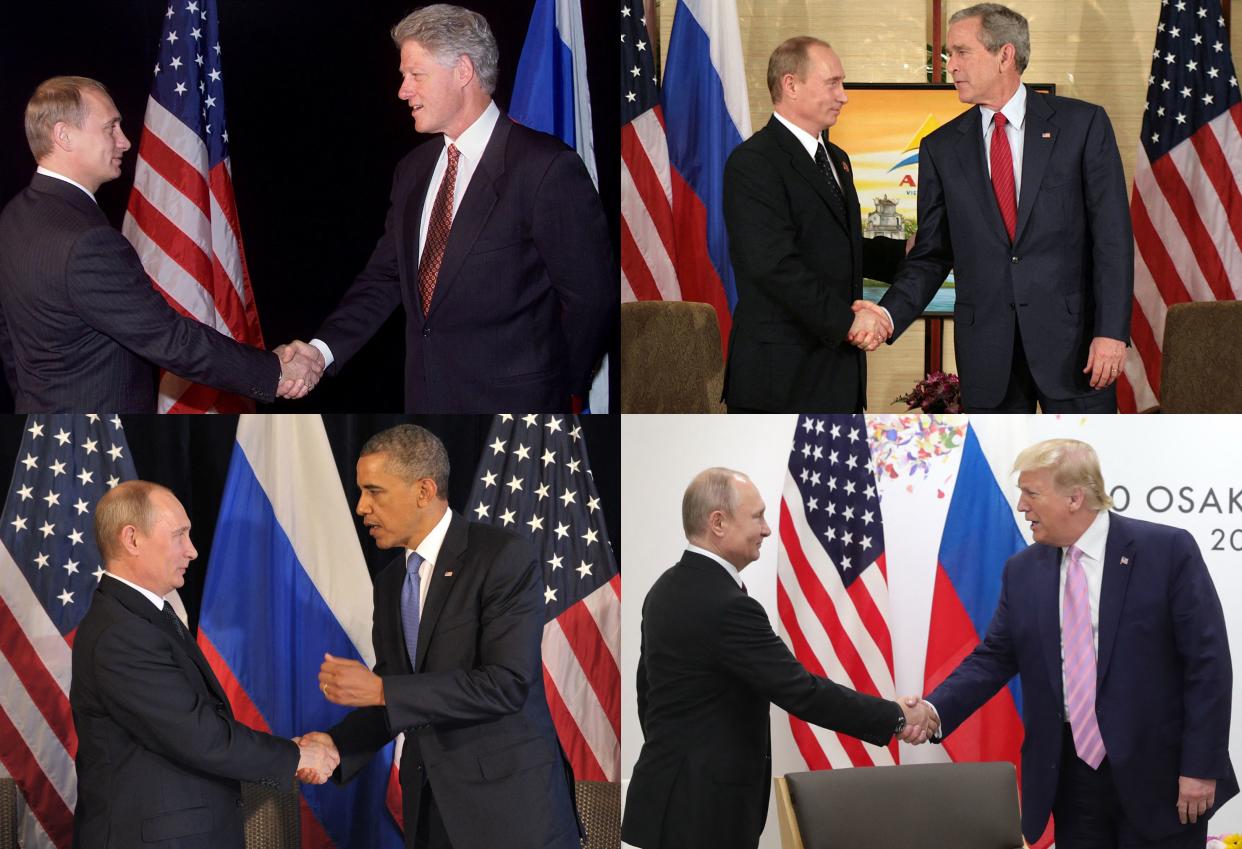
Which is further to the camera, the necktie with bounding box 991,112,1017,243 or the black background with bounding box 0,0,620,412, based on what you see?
the black background with bounding box 0,0,620,412

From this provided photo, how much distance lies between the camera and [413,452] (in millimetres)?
5230

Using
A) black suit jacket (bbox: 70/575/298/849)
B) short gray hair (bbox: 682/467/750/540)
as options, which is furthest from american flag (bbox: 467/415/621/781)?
black suit jacket (bbox: 70/575/298/849)

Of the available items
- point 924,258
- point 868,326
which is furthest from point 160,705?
point 924,258

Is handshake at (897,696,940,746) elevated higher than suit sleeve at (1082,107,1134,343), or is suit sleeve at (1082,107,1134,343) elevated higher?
suit sleeve at (1082,107,1134,343)

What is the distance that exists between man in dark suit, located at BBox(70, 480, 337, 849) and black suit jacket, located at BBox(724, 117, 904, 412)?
2221 millimetres

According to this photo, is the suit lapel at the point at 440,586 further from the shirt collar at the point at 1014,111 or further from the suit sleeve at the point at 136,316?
the shirt collar at the point at 1014,111

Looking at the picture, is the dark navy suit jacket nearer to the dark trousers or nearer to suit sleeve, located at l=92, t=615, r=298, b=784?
the dark trousers

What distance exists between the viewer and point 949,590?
5289mm

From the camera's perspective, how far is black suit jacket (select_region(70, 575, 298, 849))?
4.58 m

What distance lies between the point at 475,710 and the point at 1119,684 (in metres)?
2.37

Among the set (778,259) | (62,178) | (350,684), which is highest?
(62,178)

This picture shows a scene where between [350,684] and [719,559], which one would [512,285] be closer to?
[719,559]

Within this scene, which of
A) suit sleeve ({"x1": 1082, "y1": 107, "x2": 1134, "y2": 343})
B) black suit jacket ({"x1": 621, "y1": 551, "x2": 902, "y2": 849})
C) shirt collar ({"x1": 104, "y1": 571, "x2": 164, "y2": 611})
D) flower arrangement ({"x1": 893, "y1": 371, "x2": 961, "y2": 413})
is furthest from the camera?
flower arrangement ({"x1": 893, "y1": 371, "x2": 961, "y2": 413})

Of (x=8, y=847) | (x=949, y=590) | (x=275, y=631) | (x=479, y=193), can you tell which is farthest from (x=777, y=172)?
(x=8, y=847)
